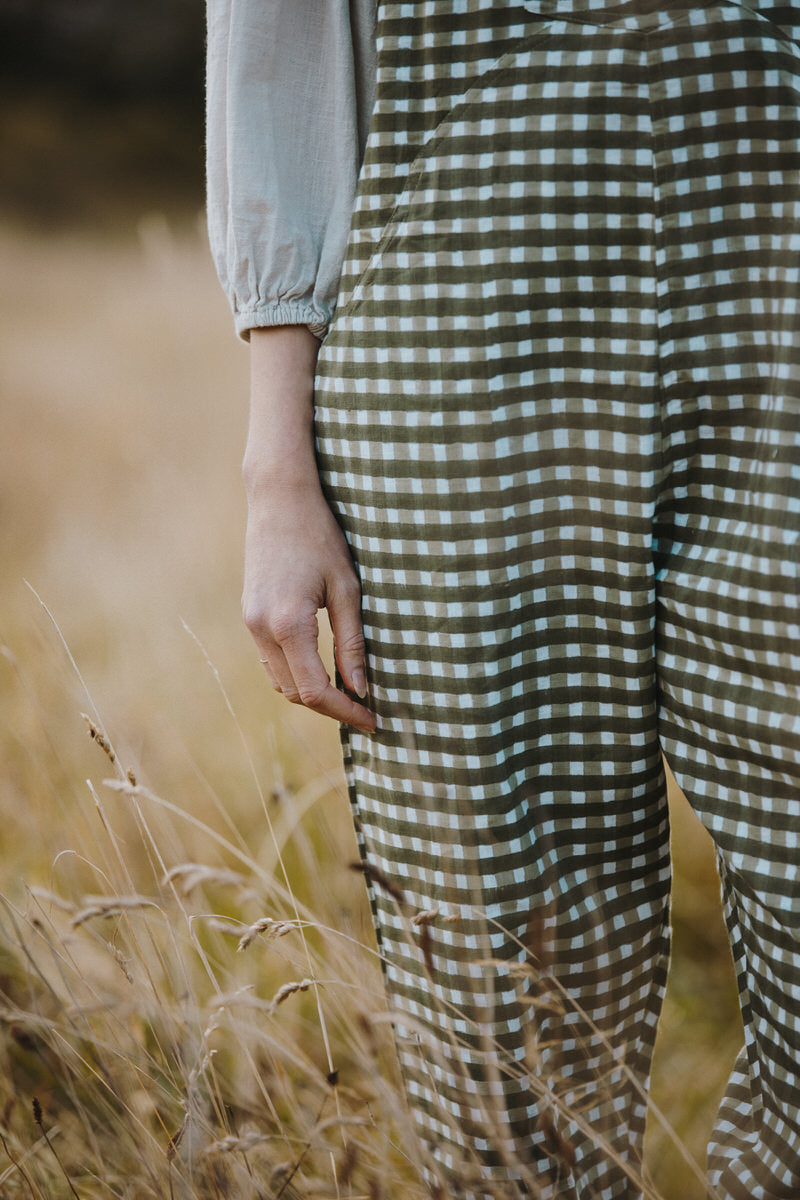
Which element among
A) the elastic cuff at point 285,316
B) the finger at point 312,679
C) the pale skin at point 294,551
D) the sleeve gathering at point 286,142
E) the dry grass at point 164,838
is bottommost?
the dry grass at point 164,838

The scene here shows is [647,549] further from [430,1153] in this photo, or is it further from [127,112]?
[127,112]

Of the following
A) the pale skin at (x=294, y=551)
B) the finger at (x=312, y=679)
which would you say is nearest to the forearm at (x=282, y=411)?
the pale skin at (x=294, y=551)

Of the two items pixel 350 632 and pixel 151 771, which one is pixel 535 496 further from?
pixel 151 771

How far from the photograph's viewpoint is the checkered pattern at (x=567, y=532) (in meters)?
0.49

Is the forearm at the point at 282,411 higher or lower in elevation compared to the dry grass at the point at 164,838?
higher

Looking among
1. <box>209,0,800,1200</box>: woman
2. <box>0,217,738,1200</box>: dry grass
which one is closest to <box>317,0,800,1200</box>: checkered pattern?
<box>209,0,800,1200</box>: woman

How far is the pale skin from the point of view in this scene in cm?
60

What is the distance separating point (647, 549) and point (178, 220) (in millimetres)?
4644

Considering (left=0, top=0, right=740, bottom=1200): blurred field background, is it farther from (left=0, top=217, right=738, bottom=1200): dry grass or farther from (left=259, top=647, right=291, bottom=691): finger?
(left=259, top=647, right=291, bottom=691): finger

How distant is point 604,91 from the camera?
488 millimetres

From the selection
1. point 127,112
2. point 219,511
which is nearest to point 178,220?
point 127,112

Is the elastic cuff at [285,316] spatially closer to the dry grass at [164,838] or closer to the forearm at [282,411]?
the forearm at [282,411]

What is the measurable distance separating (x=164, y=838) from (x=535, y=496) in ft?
3.45

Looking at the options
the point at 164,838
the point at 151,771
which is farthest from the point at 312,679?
the point at 151,771
